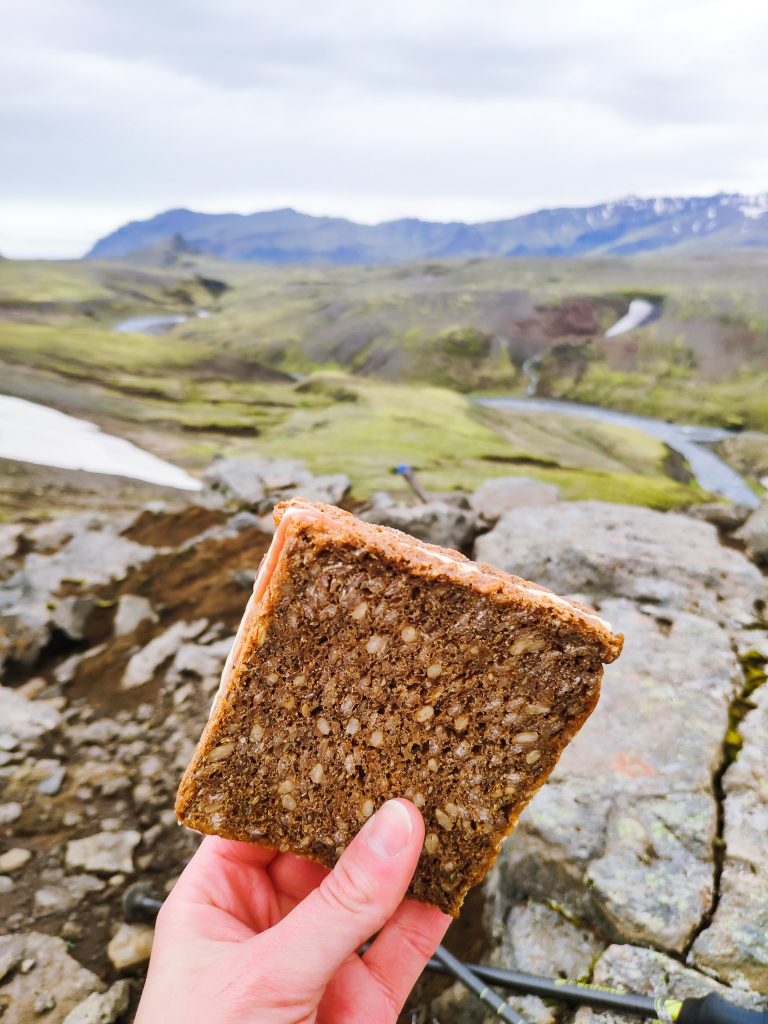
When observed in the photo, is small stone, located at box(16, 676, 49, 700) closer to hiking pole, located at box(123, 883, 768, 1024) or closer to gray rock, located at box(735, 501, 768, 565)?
hiking pole, located at box(123, 883, 768, 1024)

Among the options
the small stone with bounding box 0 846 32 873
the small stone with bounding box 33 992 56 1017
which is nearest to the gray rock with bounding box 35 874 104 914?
the small stone with bounding box 0 846 32 873

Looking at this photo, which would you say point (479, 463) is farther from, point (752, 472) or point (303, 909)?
point (752, 472)

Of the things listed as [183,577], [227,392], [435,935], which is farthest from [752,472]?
[435,935]

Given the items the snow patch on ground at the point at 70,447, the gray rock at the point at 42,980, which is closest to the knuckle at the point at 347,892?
the gray rock at the point at 42,980

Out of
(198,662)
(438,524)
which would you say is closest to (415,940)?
(198,662)

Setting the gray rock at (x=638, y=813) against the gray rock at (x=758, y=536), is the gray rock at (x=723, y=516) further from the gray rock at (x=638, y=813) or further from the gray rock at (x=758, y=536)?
the gray rock at (x=638, y=813)
